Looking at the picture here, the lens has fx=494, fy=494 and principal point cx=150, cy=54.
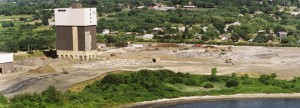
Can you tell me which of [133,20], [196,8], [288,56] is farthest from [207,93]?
[196,8]

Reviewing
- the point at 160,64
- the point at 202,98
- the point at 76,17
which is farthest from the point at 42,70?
the point at 202,98

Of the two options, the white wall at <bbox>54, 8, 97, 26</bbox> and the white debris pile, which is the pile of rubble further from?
the white wall at <bbox>54, 8, 97, 26</bbox>

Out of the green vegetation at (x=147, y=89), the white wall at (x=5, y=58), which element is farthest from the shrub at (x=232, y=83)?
the white wall at (x=5, y=58)

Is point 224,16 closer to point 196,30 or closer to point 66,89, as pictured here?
point 196,30

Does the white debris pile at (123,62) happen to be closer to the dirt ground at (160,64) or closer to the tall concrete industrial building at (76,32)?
the dirt ground at (160,64)

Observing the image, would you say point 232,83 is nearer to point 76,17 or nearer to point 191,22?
point 76,17

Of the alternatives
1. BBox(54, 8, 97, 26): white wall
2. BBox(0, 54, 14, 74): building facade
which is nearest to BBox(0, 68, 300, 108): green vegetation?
BBox(0, 54, 14, 74): building facade
